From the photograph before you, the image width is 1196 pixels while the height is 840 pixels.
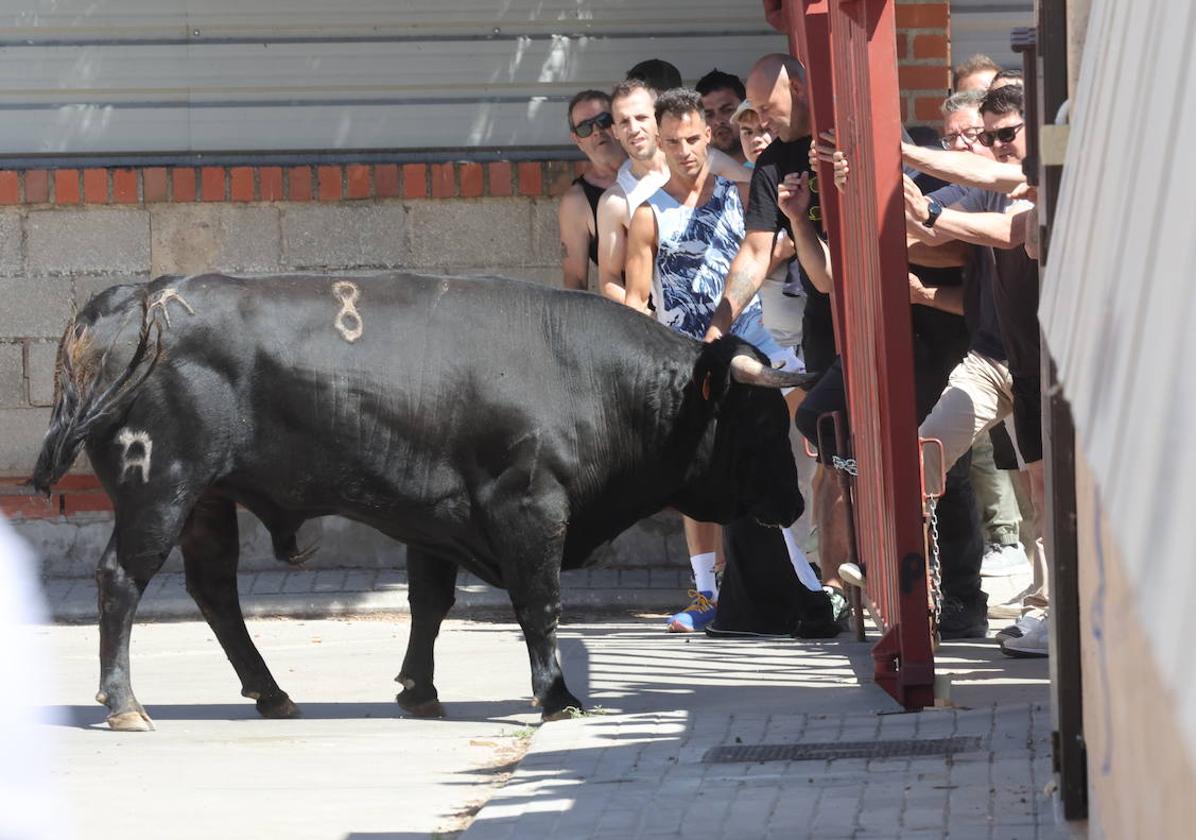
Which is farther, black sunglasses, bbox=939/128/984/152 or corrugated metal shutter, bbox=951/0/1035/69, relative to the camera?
corrugated metal shutter, bbox=951/0/1035/69

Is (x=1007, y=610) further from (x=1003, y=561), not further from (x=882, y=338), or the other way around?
(x=882, y=338)

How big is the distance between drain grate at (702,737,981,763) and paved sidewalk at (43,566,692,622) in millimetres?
3510

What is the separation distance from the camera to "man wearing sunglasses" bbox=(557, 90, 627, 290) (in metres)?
8.79

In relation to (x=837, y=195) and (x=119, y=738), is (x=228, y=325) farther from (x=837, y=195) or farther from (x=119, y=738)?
(x=837, y=195)

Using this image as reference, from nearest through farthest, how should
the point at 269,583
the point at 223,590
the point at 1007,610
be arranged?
1. the point at 223,590
2. the point at 1007,610
3. the point at 269,583

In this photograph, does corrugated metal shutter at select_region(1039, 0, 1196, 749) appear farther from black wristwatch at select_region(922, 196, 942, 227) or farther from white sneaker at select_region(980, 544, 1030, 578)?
white sneaker at select_region(980, 544, 1030, 578)

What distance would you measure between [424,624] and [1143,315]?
531 centimetres

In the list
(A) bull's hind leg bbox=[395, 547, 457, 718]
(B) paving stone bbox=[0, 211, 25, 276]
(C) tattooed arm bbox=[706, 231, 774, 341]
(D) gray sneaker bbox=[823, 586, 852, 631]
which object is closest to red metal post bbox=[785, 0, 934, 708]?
(C) tattooed arm bbox=[706, 231, 774, 341]

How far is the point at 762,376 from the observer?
680 cm

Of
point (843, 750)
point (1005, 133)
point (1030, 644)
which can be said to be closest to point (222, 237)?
point (1005, 133)

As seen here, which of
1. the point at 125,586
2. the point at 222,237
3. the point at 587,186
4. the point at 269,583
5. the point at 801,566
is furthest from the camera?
the point at 222,237

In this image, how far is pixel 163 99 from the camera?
10.0 metres

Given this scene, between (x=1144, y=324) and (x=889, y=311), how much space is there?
13.7 feet

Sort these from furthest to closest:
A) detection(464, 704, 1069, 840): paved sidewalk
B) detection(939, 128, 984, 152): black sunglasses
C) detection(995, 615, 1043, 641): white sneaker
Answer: detection(939, 128, 984, 152): black sunglasses
detection(995, 615, 1043, 641): white sneaker
detection(464, 704, 1069, 840): paved sidewalk
